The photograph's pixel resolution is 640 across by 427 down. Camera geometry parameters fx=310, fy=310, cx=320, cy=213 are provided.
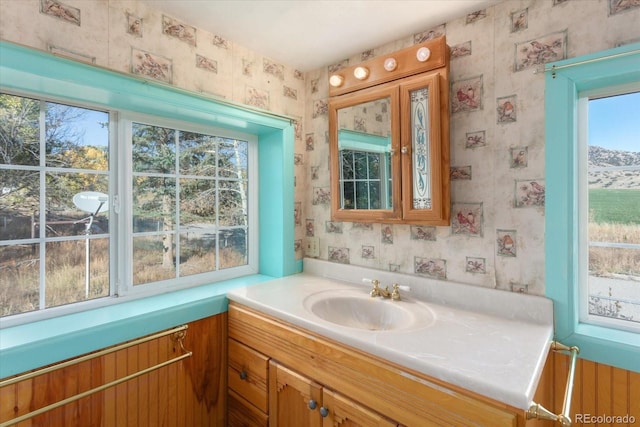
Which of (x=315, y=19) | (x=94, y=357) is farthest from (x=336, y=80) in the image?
(x=94, y=357)

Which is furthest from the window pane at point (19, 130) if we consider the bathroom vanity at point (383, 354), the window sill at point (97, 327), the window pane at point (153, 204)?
the bathroom vanity at point (383, 354)

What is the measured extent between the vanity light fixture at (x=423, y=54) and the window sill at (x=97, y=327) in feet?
4.84

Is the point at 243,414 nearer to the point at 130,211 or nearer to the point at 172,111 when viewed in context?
the point at 130,211

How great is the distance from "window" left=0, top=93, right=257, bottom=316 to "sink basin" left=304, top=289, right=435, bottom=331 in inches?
27.6

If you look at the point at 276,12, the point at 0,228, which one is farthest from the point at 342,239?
the point at 0,228

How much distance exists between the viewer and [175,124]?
1668 millimetres

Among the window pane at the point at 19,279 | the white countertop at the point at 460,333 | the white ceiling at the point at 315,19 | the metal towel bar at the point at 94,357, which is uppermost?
the white ceiling at the point at 315,19

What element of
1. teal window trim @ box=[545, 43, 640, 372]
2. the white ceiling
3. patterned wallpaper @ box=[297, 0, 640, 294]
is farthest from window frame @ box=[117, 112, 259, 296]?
teal window trim @ box=[545, 43, 640, 372]

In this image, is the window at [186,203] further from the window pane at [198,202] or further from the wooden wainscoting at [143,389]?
the wooden wainscoting at [143,389]

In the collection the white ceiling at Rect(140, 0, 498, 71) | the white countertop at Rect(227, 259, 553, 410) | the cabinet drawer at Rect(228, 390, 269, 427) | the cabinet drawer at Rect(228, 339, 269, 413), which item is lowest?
the cabinet drawer at Rect(228, 390, 269, 427)

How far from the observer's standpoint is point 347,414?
108cm

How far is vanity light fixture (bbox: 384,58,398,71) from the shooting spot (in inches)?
58.0

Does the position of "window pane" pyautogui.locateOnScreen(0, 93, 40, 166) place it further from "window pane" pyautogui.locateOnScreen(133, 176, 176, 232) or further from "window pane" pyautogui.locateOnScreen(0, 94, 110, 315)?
"window pane" pyautogui.locateOnScreen(133, 176, 176, 232)

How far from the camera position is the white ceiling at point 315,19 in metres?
1.34
